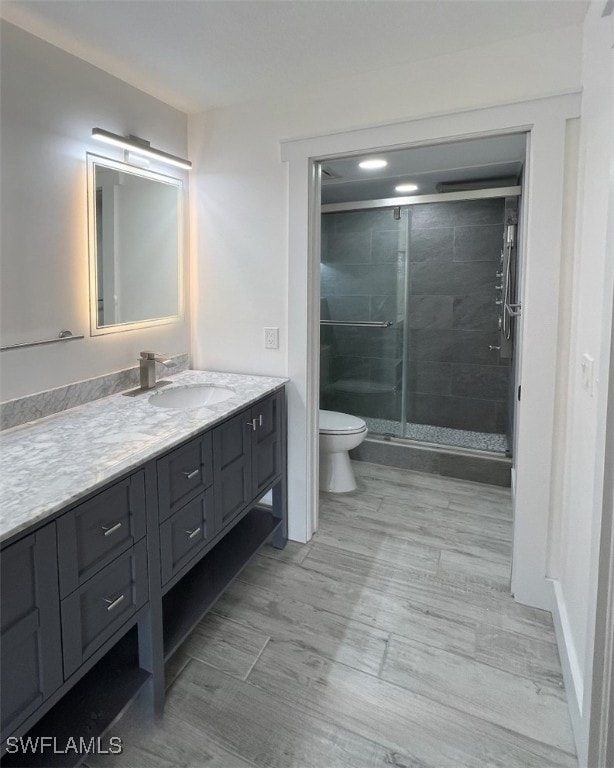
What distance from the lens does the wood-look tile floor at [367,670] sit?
140 cm

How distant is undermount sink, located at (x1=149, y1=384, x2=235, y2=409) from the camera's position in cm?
222

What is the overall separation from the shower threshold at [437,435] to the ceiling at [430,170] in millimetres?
1866

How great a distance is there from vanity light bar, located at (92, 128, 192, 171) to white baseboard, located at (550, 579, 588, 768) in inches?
99.6

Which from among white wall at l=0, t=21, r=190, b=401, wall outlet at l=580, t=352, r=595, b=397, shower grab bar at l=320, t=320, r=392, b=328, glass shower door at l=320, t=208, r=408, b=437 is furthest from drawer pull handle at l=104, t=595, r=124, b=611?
shower grab bar at l=320, t=320, r=392, b=328

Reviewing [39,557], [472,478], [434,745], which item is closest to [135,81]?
[39,557]

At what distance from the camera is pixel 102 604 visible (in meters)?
1.27

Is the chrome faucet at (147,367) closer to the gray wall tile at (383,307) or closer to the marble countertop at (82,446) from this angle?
the marble countertop at (82,446)

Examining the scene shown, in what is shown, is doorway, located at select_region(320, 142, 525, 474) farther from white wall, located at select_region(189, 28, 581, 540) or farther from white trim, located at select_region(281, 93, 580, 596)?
white trim, located at select_region(281, 93, 580, 596)

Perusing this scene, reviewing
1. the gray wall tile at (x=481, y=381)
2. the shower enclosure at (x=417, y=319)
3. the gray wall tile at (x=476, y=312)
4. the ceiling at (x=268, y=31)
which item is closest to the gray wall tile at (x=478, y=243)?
the shower enclosure at (x=417, y=319)

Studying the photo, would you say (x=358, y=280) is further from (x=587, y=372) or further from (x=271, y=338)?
(x=587, y=372)

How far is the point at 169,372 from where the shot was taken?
2.49m

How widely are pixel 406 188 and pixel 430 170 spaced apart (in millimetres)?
520

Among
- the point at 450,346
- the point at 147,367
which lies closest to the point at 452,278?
the point at 450,346

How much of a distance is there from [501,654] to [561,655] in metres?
0.20
